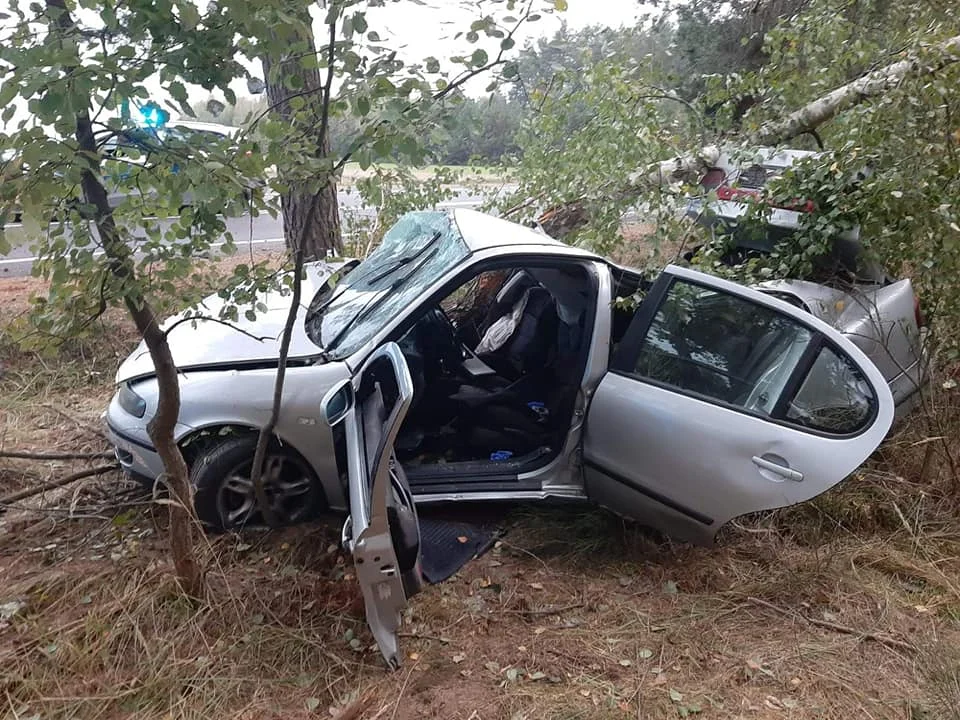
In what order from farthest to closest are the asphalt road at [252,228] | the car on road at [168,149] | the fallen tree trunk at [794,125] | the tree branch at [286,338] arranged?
the fallen tree trunk at [794,125]
the tree branch at [286,338]
the car on road at [168,149]
the asphalt road at [252,228]

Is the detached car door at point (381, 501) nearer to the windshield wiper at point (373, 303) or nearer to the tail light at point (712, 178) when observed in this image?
the windshield wiper at point (373, 303)

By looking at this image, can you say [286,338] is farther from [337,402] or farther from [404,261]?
[404,261]

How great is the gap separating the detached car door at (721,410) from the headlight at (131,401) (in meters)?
2.11

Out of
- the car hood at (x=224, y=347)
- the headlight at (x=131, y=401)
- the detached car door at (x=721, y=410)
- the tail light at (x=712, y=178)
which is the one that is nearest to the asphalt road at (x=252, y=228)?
the car hood at (x=224, y=347)

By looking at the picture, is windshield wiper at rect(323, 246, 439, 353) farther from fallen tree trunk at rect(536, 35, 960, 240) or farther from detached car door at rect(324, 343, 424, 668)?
fallen tree trunk at rect(536, 35, 960, 240)

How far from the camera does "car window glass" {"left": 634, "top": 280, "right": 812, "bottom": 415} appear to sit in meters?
3.13

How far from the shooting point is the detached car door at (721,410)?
302cm

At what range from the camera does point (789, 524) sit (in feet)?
12.3

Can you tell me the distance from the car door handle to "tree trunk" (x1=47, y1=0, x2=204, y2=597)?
2371mm

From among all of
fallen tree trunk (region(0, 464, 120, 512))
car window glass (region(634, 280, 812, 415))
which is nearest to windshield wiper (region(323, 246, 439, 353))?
car window glass (region(634, 280, 812, 415))

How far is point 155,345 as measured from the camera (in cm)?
237

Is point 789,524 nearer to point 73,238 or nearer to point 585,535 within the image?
point 585,535

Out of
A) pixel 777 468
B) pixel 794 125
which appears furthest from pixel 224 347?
pixel 794 125

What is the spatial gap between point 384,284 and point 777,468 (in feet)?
6.95
